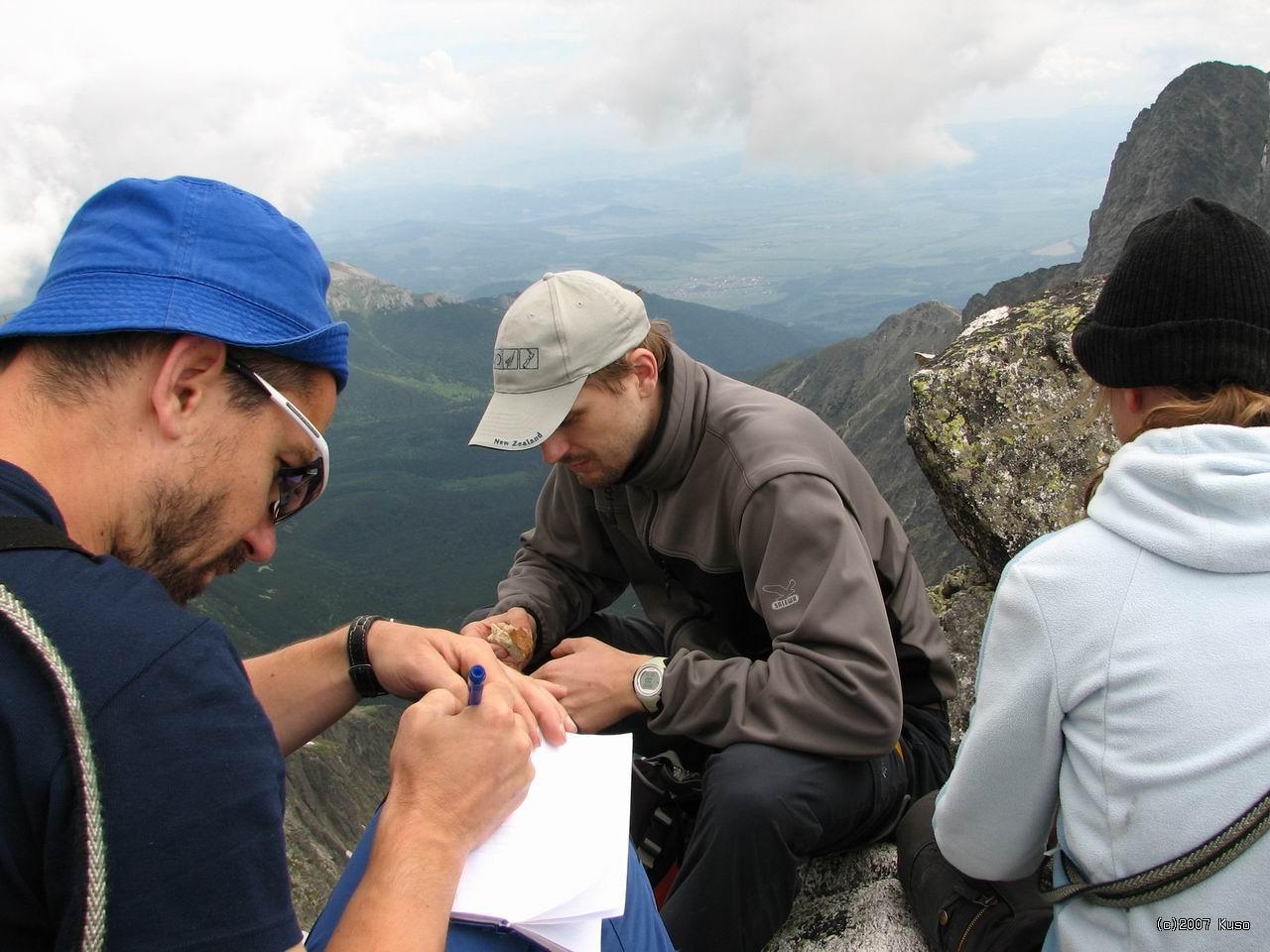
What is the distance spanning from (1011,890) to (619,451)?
3.40 meters

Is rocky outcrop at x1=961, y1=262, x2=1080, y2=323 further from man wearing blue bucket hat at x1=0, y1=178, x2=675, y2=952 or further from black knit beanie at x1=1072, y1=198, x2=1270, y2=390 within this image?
man wearing blue bucket hat at x1=0, y1=178, x2=675, y2=952

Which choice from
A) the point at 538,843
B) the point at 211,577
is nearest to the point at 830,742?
the point at 538,843

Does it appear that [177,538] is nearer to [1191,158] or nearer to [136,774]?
[136,774]

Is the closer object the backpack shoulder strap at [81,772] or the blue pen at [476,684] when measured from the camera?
the backpack shoulder strap at [81,772]

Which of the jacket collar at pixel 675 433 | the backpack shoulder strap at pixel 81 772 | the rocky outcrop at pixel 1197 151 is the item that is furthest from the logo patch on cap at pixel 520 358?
the rocky outcrop at pixel 1197 151

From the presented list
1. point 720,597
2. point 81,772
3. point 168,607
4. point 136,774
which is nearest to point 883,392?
point 720,597

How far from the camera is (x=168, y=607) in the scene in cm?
231

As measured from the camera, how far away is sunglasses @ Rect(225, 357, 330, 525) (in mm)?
2971

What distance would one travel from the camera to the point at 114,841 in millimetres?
1998

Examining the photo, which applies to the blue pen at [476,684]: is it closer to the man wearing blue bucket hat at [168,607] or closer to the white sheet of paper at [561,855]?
the man wearing blue bucket hat at [168,607]

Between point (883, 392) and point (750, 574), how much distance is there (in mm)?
127478

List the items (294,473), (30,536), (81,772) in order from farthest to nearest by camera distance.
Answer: (294,473) → (30,536) → (81,772)

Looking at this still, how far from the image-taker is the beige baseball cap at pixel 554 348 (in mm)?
5641

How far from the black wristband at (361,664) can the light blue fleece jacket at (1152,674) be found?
2.97 metres
